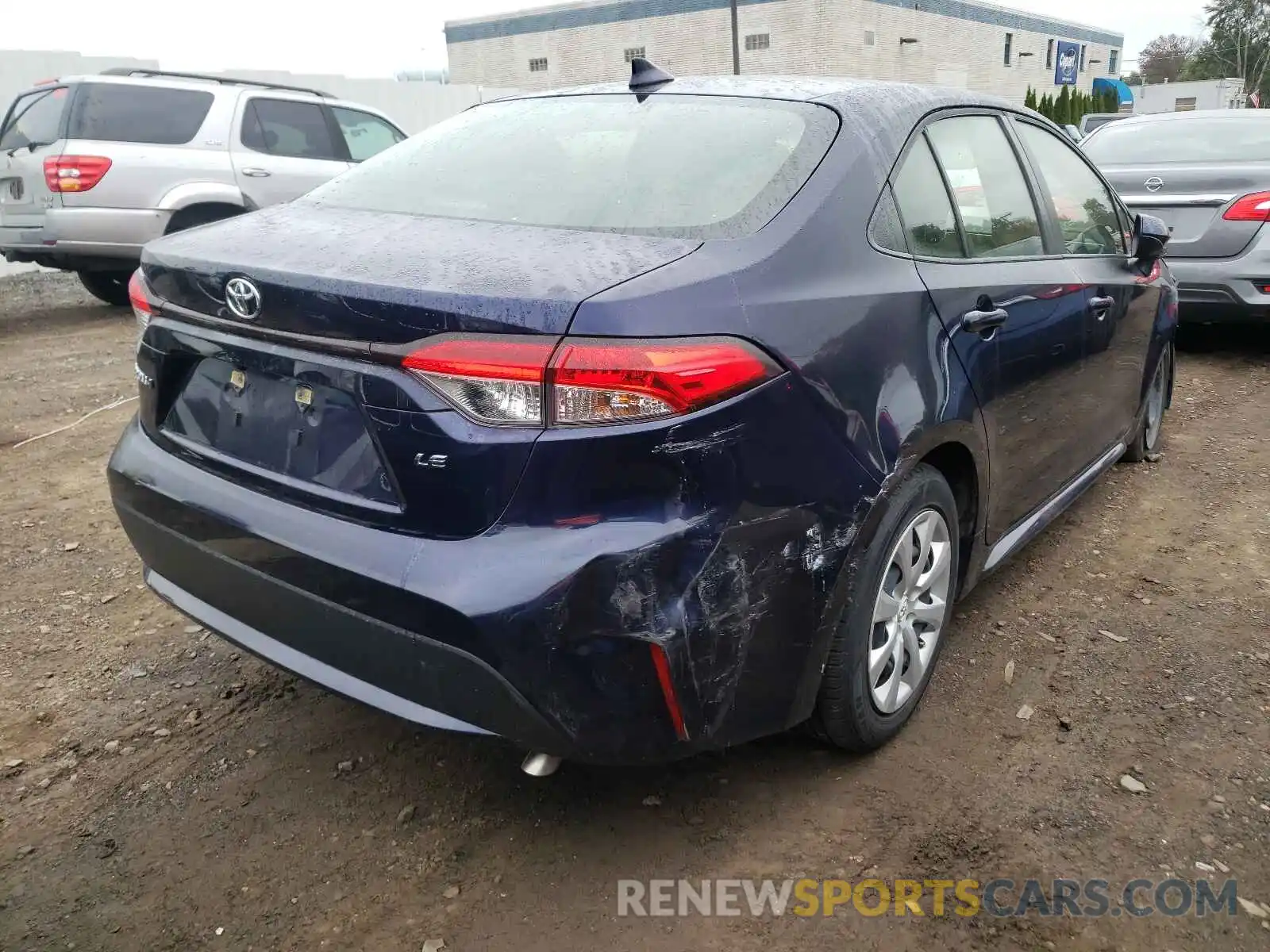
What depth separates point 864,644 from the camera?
2.37m

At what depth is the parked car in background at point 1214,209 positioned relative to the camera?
20.3ft

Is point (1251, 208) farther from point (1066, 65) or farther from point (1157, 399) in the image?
point (1066, 65)

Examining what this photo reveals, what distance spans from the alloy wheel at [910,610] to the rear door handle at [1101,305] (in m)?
1.23

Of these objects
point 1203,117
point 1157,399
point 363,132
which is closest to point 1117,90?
point 1203,117

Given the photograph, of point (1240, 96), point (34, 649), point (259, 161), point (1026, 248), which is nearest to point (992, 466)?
point (1026, 248)

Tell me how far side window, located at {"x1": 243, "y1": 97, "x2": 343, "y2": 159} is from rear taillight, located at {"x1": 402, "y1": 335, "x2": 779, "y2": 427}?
7.60 m

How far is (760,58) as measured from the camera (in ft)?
118

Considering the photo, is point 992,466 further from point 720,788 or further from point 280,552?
point 280,552

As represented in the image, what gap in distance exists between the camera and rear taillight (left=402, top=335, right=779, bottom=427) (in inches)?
71.3

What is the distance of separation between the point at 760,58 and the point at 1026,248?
1405 inches

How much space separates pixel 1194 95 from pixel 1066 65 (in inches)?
502

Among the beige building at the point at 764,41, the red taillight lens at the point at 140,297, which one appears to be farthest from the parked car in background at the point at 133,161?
the beige building at the point at 764,41

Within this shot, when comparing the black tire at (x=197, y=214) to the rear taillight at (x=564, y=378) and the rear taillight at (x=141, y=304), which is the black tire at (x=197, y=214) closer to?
the rear taillight at (x=141, y=304)

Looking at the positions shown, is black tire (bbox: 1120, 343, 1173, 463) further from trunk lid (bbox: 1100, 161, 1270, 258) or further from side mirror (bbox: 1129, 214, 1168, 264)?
trunk lid (bbox: 1100, 161, 1270, 258)
